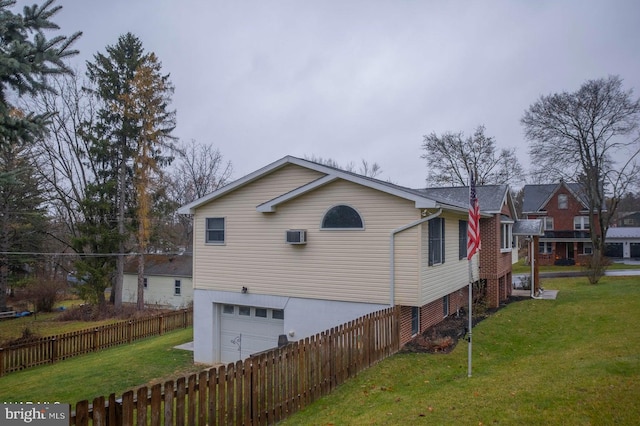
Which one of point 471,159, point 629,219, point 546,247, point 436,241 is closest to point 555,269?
point 546,247

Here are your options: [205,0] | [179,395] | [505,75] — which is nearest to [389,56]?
[505,75]

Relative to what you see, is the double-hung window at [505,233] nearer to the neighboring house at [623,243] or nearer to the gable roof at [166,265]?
the gable roof at [166,265]

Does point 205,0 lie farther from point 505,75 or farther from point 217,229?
point 505,75

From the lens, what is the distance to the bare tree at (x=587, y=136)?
31.2m

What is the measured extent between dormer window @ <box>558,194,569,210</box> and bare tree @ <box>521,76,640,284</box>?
22.6ft

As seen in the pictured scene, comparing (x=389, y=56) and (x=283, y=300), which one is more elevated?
(x=389, y=56)

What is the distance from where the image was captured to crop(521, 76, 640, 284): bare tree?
31.2 metres

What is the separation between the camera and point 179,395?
5.16 meters

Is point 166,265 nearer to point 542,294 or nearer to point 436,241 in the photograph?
point 436,241

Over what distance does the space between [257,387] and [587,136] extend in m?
36.0

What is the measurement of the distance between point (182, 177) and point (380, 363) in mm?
32150

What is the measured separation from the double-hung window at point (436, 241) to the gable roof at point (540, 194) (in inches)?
1375

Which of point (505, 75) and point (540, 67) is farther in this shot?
point (505, 75)

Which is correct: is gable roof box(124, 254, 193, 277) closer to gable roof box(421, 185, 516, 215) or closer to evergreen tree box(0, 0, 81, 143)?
gable roof box(421, 185, 516, 215)
